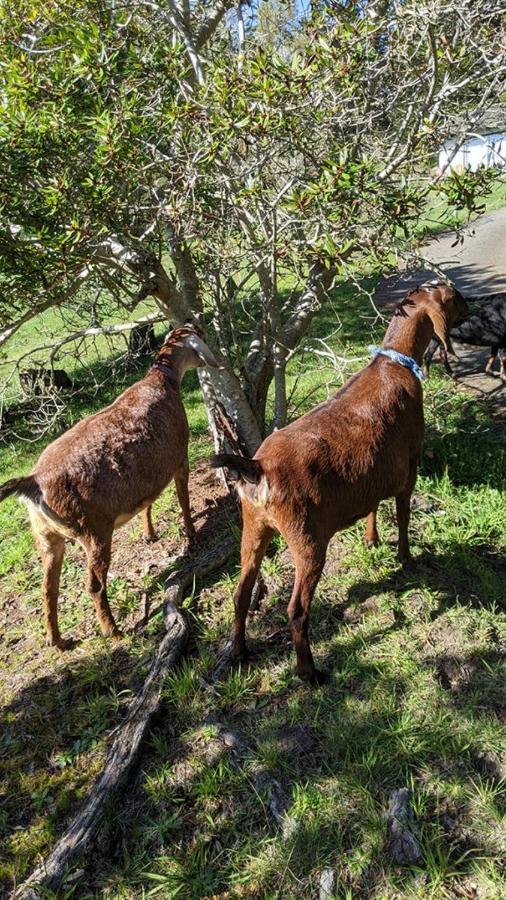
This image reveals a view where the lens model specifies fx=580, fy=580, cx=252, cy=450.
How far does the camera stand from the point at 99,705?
344 cm

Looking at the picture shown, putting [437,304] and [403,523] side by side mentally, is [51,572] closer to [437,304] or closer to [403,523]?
[403,523]

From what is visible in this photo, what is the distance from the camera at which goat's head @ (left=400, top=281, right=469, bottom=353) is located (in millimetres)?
4152

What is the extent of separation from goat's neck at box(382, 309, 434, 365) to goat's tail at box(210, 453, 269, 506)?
5.22ft

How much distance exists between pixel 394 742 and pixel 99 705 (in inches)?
67.1

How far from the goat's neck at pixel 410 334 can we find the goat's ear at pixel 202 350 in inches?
54.2

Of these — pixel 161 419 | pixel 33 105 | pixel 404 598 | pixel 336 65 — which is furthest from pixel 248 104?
pixel 404 598

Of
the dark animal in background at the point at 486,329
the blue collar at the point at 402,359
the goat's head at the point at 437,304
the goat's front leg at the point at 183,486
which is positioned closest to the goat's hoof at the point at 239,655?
the goat's front leg at the point at 183,486

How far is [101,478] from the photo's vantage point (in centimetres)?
373

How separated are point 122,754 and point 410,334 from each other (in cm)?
316

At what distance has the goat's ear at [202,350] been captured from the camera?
4.69 metres

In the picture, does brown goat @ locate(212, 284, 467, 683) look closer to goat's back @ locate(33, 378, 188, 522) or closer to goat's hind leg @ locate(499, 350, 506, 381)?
goat's back @ locate(33, 378, 188, 522)

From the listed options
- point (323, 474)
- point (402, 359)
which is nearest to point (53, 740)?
point (323, 474)

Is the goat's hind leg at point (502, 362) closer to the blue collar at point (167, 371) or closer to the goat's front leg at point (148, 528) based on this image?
the blue collar at point (167, 371)

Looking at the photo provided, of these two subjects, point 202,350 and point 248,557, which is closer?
point 248,557
